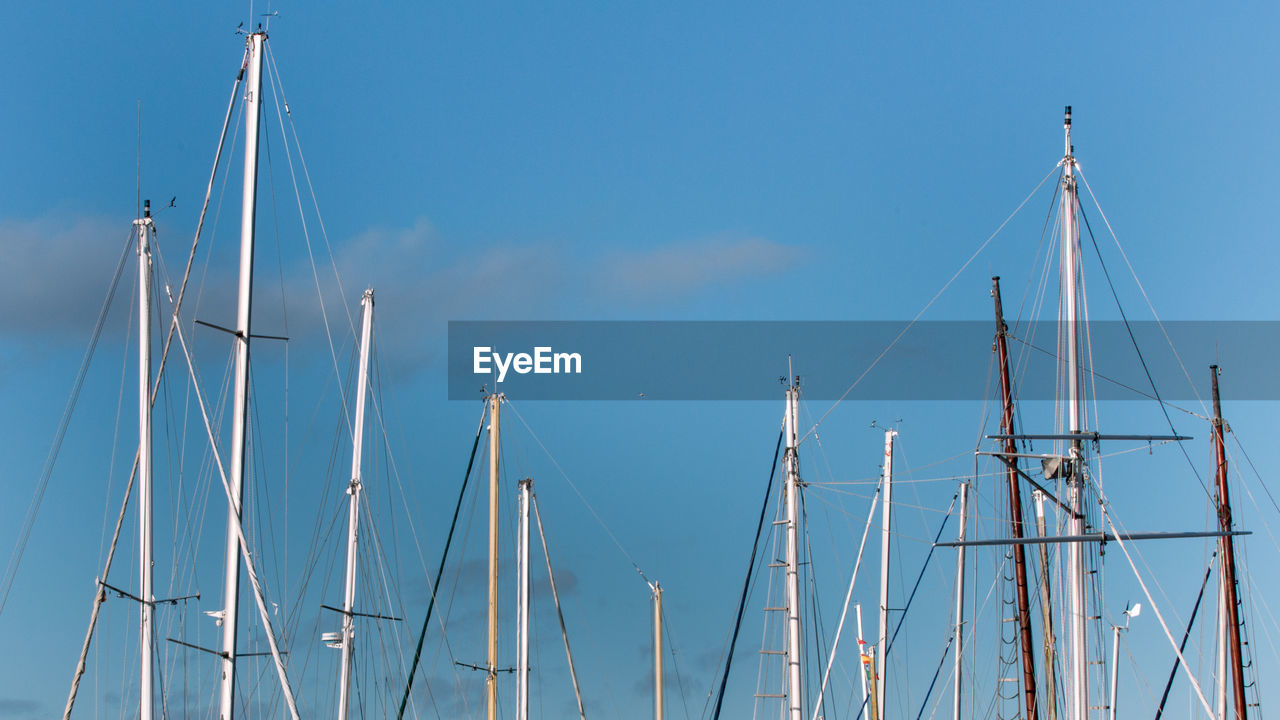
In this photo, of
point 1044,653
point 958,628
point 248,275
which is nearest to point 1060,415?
point 1044,653

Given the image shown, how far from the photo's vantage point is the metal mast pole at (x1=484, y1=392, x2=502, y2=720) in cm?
5050

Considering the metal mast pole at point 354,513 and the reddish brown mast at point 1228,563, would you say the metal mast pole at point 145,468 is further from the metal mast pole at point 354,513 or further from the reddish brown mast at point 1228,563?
the reddish brown mast at point 1228,563

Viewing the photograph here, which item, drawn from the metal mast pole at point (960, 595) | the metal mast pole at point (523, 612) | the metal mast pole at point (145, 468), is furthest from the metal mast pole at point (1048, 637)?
the metal mast pole at point (145, 468)

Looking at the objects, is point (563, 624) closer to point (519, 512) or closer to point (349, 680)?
point (519, 512)

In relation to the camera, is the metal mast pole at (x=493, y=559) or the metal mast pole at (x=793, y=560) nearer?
the metal mast pole at (x=793, y=560)

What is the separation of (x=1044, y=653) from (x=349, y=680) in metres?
22.7

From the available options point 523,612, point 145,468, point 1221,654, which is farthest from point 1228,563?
point 145,468

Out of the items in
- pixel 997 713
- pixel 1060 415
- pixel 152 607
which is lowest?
pixel 997 713

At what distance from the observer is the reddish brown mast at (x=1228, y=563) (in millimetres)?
49781

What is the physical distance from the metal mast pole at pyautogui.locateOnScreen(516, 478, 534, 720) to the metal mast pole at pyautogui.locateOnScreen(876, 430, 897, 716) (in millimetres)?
10768

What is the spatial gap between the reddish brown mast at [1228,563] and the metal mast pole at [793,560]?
42.7 ft

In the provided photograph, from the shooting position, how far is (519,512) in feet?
182

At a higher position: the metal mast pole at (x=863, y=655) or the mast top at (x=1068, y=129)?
the mast top at (x=1068, y=129)

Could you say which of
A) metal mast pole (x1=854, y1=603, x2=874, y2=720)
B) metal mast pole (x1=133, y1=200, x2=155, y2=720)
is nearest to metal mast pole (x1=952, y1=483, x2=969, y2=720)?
metal mast pole (x1=854, y1=603, x2=874, y2=720)
